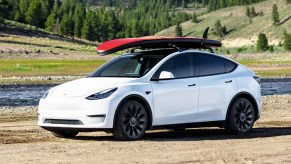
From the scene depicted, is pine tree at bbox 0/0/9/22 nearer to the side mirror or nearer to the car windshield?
the car windshield

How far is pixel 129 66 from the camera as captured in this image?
1477cm

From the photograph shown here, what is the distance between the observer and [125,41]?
14.5 meters

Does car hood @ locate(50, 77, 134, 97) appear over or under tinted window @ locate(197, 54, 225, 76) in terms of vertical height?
under

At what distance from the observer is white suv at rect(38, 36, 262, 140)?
1352cm

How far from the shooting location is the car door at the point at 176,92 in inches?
562

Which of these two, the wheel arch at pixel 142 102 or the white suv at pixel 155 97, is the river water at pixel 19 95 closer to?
the white suv at pixel 155 97

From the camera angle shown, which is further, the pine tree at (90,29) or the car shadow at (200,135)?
the pine tree at (90,29)

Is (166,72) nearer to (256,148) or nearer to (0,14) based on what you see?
(256,148)

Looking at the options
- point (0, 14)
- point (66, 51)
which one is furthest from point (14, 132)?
point (0, 14)

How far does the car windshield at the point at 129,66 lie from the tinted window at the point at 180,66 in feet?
0.62

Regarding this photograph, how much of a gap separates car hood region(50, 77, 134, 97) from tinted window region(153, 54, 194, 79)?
0.94 m

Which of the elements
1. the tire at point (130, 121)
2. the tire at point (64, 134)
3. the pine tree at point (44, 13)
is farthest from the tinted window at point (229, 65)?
the pine tree at point (44, 13)

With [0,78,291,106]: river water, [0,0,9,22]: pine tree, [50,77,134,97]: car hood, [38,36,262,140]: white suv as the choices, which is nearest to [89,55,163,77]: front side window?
[38,36,262,140]: white suv

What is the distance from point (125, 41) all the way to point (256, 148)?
3.16m
